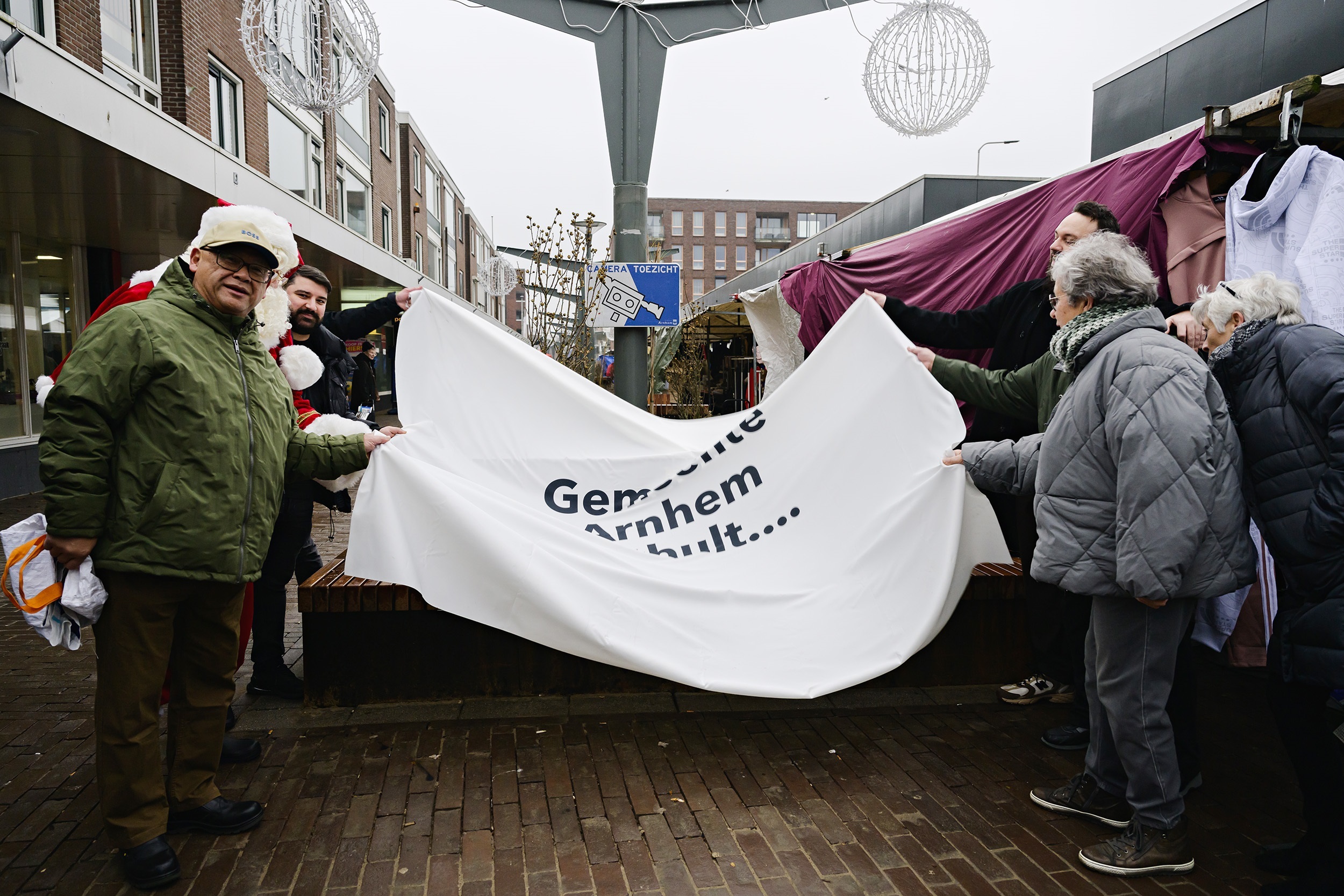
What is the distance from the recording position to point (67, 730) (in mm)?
3742

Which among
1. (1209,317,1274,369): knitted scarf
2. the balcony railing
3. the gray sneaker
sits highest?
the balcony railing

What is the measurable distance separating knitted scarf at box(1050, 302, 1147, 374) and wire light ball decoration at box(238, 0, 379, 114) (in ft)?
12.8

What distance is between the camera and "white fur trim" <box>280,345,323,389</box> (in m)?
3.69

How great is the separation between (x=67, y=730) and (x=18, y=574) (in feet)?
5.57

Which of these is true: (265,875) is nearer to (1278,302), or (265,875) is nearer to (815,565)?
(815,565)

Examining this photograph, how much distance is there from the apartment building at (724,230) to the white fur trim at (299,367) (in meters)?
86.9

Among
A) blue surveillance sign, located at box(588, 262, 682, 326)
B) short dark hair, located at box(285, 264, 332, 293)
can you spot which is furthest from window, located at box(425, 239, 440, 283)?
short dark hair, located at box(285, 264, 332, 293)

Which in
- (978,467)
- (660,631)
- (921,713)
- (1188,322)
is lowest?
(921,713)

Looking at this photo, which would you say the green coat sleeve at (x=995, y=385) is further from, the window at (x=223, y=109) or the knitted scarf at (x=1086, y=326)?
the window at (x=223, y=109)

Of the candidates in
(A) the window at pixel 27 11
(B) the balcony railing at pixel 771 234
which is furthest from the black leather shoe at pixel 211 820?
(B) the balcony railing at pixel 771 234

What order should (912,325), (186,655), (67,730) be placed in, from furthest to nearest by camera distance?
1. (912,325)
2. (67,730)
3. (186,655)

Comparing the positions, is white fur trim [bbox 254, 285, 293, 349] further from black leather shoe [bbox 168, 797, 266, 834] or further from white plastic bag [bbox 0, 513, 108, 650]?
black leather shoe [bbox 168, 797, 266, 834]

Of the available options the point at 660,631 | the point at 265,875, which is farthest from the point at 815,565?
the point at 265,875

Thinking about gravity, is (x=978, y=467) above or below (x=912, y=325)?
below
